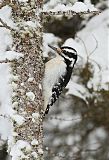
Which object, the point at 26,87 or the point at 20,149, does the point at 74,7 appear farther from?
the point at 20,149

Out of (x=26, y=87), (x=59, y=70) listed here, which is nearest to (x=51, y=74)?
(x=59, y=70)

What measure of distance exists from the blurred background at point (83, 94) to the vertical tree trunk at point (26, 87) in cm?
193

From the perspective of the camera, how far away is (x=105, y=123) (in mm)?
9562

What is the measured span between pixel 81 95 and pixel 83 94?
0.12ft

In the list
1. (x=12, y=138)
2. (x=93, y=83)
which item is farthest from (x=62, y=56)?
(x=93, y=83)

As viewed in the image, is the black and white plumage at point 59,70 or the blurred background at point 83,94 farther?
the blurred background at point 83,94

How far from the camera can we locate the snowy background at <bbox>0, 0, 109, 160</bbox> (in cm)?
816

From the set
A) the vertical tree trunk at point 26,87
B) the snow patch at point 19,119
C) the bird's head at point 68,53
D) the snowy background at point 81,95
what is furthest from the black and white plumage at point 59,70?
the snow patch at point 19,119

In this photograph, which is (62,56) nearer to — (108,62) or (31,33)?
(31,33)

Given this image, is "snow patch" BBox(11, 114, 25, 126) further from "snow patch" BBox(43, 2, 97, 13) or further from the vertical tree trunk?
"snow patch" BBox(43, 2, 97, 13)

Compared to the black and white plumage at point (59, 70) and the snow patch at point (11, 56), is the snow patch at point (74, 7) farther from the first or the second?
the black and white plumage at point (59, 70)

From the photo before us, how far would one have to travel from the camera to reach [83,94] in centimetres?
847

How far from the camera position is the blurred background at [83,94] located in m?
8.31

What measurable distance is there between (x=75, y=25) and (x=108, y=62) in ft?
4.66
